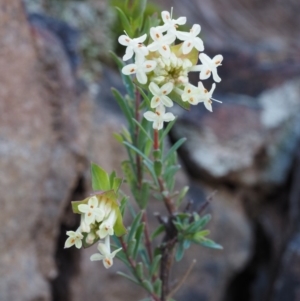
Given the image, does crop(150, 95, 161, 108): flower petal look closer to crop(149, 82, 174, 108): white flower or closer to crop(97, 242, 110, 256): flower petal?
crop(149, 82, 174, 108): white flower

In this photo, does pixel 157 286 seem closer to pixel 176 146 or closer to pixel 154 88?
pixel 176 146

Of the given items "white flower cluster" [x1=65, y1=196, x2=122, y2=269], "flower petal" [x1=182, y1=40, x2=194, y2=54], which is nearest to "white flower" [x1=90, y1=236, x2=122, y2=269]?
"white flower cluster" [x1=65, y1=196, x2=122, y2=269]

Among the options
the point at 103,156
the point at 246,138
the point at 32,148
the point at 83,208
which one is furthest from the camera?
the point at 246,138

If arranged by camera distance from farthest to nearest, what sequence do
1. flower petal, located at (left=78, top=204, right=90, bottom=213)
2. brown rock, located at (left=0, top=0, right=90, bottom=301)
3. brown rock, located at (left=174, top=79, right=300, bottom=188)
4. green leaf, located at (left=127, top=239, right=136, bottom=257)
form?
brown rock, located at (left=174, top=79, right=300, bottom=188), brown rock, located at (left=0, top=0, right=90, bottom=301), green leaf, located at (left=127, top=239, right=136, bottom=257), flower petal, located at (left=78, top=204, right=90, bottom=213)

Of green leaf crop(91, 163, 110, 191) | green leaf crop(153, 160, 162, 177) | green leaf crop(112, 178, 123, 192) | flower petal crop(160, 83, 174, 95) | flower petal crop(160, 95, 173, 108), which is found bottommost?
green leaf crop(153, 160, 162, 177)

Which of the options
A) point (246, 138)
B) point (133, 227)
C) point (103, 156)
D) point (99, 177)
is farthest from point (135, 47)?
point (246, 138)

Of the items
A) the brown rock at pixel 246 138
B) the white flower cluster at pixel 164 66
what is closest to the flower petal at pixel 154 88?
the white flower cluster at pixel 164 66

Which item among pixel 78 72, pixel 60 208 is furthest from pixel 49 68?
pixel 60 208
